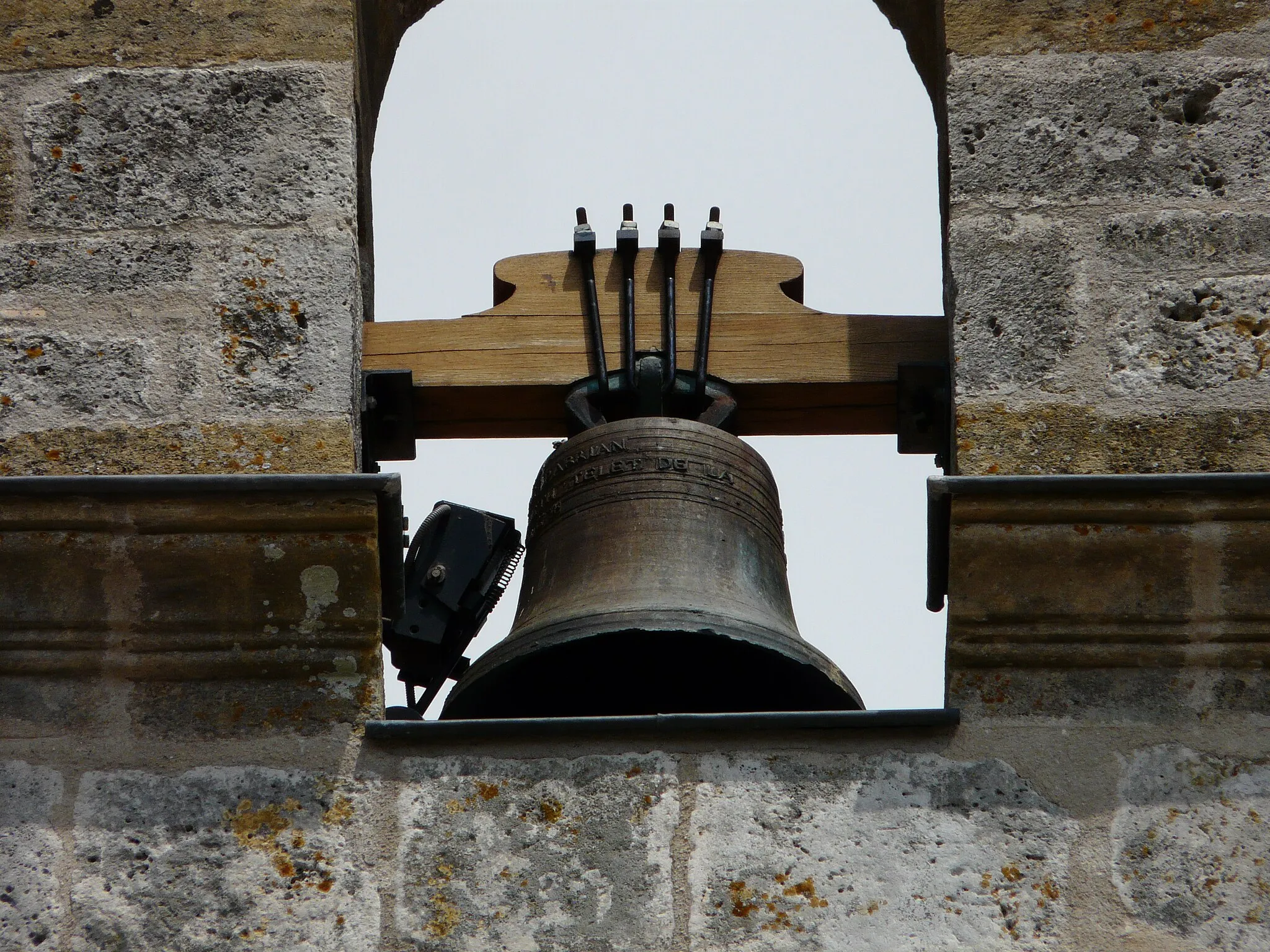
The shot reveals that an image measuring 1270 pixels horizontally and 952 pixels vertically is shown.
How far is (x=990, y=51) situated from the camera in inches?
136

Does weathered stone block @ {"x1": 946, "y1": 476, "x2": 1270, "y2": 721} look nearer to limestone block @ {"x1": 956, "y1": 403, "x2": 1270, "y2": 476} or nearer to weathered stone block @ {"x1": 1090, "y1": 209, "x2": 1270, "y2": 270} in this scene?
limestone block @ {"x1": 956, "y1": 403, "x2": 1270, "y2": 476}

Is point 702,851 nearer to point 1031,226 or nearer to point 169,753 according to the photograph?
point 169,753

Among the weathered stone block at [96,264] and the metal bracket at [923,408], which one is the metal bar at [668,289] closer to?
the metal bracket at [923,408]

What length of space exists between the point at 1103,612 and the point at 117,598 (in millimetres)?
1280

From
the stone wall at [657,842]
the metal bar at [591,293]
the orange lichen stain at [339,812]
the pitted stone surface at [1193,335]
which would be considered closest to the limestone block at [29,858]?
the stone wall at [657,842]

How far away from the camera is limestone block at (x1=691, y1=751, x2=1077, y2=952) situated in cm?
275

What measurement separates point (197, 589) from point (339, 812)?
363 millimetres

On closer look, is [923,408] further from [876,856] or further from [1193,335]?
[876,856]

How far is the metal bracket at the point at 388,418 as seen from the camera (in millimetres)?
3547

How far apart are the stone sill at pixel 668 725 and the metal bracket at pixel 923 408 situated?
0.72 metres

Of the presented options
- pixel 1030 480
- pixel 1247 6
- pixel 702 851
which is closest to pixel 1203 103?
pixel 1247 6

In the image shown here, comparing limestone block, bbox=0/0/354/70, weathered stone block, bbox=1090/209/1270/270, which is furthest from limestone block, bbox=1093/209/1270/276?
limestone block, bbox=0/0/354/70

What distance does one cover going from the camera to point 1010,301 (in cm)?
325

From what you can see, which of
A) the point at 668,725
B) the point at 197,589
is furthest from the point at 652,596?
the point at 197,589
